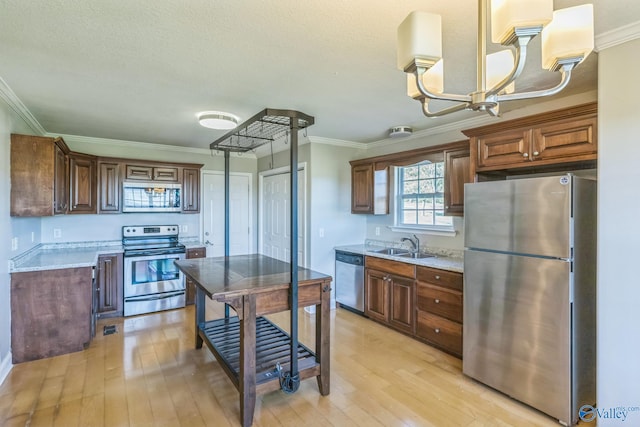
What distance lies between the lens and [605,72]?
6.40ft

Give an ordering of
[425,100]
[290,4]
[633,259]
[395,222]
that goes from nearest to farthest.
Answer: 1. [425,100]
2. [290,4]
3. [633,259]
4. [395,222]

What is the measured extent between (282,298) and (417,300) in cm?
179

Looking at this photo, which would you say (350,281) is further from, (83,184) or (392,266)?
(83,184)

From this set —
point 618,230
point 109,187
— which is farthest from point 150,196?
point 618,230

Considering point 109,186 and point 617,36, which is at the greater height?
point 617,36

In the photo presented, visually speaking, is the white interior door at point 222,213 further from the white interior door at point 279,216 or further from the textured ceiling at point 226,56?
the textured ceiling at point 226,56

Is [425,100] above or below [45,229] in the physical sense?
above

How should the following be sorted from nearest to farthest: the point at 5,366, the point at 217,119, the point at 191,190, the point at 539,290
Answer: the point at 539,290 → the point at 5,366 → the point at 217,119 → the point at 191,190

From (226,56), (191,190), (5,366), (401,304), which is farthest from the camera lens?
(191,190)

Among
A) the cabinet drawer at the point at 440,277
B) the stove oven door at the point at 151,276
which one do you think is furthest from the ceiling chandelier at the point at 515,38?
the stove oven door at the point at 151,276

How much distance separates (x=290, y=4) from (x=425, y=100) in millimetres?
832

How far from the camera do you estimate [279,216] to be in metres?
5.29

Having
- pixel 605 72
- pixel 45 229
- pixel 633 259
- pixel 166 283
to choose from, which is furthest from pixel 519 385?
pixel 45 229

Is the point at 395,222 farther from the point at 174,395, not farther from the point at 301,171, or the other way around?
the point at 174,395
